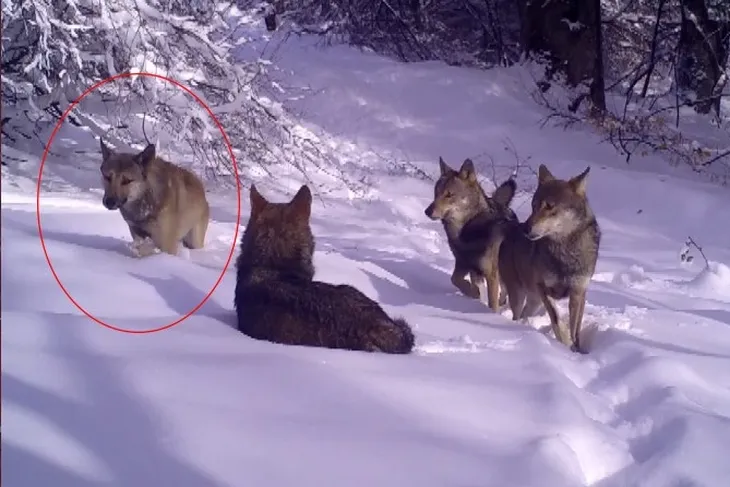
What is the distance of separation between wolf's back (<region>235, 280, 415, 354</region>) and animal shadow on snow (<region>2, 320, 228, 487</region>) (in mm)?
1288

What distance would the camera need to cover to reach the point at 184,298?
18.0ft

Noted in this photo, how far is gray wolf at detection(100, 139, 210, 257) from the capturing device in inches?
267

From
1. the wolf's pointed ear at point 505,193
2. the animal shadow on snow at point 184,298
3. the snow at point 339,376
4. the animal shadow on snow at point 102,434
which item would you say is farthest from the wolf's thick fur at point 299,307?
the wolf's pointed ear at point 505,193

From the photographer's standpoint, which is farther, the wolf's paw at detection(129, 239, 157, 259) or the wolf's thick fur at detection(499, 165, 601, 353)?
the wolf's paw at detection(129, 239, 157, 259)

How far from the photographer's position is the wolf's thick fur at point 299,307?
4.56m

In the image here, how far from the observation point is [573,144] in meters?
14.2

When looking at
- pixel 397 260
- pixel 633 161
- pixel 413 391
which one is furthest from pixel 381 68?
pixel 413 391

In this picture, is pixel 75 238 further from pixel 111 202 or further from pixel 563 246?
pixel 563 246

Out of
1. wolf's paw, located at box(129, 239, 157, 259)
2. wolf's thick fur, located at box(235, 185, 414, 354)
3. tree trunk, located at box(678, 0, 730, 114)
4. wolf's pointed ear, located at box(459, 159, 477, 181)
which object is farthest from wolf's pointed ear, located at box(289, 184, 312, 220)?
tree trunk, located at box(678, 0, 730, 114)

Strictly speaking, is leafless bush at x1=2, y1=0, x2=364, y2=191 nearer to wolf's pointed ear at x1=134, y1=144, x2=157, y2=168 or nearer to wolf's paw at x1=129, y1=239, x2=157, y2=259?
wolf's pointed ear at x1=134, y1=144, x2=157, y2=168

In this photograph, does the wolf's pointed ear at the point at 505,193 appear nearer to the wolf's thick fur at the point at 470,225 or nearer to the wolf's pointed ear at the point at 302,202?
the wolf's thick fur at the point at 470,225

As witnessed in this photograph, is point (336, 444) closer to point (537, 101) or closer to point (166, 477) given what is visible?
point (166, 477)

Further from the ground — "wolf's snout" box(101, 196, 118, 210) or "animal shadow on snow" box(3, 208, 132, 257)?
"wolf's snout" box(101, 196, 118, 210)

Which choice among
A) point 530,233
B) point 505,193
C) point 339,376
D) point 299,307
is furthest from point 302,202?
point 505,193
